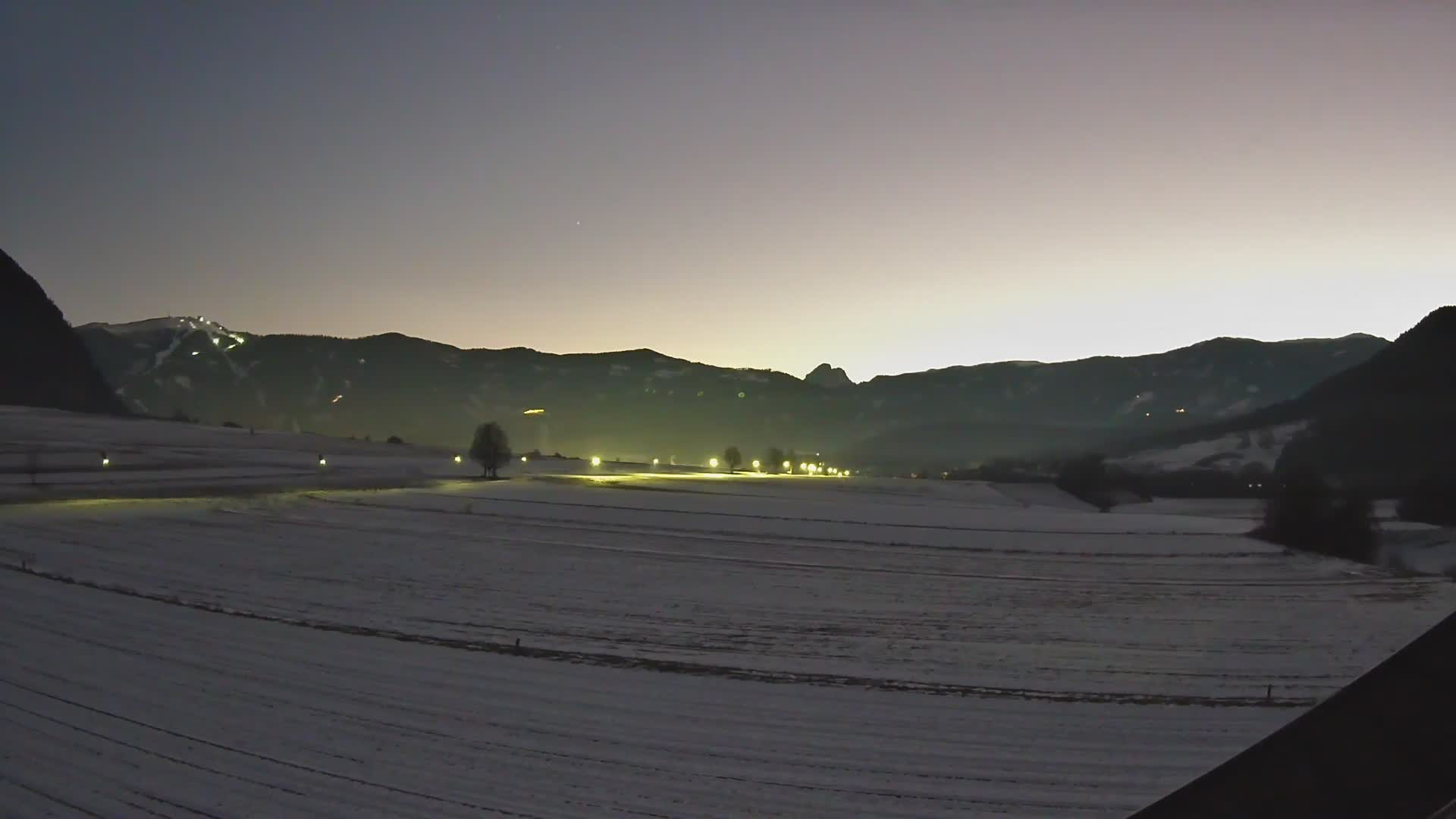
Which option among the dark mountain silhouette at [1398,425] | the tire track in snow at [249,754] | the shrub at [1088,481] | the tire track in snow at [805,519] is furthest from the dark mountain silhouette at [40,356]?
the dark mountain silhouette at [1398,425]

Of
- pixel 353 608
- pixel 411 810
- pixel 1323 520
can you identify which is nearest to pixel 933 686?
pixel 411 810

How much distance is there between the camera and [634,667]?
2025cm

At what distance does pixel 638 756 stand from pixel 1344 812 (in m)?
12.7

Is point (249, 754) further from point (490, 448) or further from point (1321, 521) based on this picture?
point (490, 448)

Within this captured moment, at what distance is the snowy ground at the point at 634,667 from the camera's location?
1328 centimetres

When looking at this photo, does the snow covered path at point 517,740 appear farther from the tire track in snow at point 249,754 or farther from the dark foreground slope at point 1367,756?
the dark foreground slope at point 1367,756

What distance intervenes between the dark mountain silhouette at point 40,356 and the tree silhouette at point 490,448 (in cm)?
10231

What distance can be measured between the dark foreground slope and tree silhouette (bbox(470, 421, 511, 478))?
90.4 meters

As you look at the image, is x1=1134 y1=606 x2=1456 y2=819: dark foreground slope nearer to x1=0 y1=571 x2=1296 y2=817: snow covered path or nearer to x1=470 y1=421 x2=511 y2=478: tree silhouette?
x1=0 y1=571 x2=1296 y2=817: snow covered path

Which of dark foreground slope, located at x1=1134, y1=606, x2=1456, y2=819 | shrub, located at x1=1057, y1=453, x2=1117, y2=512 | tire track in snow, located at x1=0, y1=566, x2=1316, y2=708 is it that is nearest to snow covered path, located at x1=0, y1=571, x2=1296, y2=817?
tire track in snow, located at x1=0, y1=566, x2=1316, y2=708

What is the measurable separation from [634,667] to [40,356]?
193 metres

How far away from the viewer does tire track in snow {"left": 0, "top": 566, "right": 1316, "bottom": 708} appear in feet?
60.3

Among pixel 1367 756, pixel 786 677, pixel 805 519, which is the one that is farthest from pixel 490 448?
pixel 1367 756

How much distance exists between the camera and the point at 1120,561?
136ft
